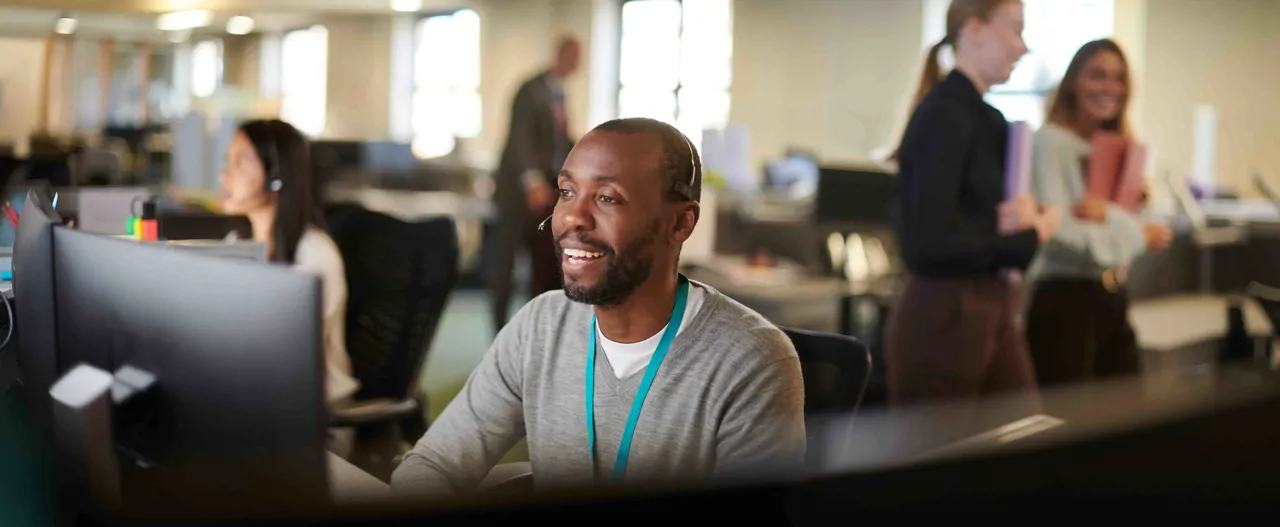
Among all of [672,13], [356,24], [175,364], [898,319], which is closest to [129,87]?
[356,24]

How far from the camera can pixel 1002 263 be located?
186 centimetres

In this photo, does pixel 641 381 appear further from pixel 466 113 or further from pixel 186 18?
pixel 466 113

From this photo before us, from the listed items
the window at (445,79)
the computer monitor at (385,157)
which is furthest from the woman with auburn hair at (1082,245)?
the window at (445,79)

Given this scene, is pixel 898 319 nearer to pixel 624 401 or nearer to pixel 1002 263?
pixel 1002 263

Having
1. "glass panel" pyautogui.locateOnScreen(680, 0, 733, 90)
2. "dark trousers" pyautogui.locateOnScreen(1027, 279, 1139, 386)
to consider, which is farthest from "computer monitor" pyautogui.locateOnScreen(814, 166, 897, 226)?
"dark trousers" pyautogui.locateOnScreen(1027, 279, 1139, 386)

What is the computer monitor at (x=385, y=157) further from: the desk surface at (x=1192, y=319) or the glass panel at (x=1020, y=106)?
the glass panel at (x=1020, y=106)

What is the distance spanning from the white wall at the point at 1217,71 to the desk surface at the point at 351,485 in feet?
17.9

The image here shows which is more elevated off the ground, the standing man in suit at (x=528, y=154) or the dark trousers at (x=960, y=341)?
the standing man in suit at (x=528, y=154)

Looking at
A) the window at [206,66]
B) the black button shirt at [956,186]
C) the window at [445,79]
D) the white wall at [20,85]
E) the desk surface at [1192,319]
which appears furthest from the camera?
the window at [445,79]

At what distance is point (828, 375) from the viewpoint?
3.53 ft

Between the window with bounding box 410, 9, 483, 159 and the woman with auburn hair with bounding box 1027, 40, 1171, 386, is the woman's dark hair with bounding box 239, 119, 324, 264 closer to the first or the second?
the woman with auburn hair with bounding box 1027, 40, 1171, 386

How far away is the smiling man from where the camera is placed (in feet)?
2.85

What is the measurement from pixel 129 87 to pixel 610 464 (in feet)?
26.4

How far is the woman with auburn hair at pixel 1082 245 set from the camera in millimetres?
2137
